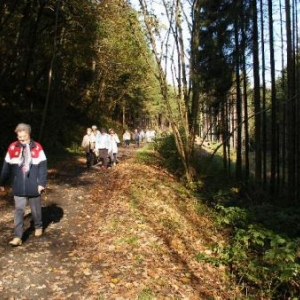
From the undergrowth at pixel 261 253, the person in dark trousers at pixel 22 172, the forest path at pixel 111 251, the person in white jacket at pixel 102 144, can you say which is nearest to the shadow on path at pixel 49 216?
the forest path at pixel 111 251

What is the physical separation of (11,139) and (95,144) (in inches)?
204

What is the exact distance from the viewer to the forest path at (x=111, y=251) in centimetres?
600

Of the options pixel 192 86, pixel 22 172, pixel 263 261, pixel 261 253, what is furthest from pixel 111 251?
pixel 192 86

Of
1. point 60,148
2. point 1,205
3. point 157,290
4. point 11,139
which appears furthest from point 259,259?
point 60,148

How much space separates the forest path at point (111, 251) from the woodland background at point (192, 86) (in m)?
0.91

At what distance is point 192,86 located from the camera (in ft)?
44.9

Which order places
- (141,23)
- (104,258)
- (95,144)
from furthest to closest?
1. (95,144)
2. (141,23)
3. (104,258)

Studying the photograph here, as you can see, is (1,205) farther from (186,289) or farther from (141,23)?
(141,23)

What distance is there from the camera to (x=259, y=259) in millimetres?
7387

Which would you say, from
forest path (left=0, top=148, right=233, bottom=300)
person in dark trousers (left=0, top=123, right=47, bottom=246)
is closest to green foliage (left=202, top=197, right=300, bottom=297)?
forest path (left=0, top=148, right=233, bottom=300)

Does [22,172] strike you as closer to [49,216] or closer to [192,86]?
[49,216]

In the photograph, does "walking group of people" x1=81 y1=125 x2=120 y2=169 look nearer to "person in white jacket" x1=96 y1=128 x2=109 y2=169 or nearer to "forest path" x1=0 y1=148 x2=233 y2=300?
"person in white jacket" x1=96 y1=128 x2=109 y2=169

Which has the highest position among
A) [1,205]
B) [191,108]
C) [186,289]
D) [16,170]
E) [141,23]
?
[141,23]

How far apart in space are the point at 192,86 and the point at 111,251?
776cm
